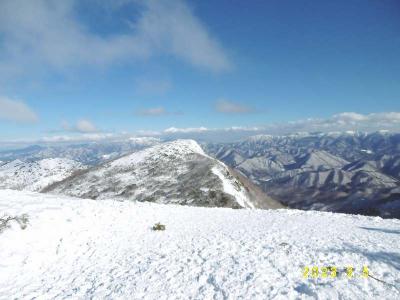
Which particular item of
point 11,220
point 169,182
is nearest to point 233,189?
point 169,182

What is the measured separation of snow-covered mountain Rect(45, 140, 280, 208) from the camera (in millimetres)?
63594

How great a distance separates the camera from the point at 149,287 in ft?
49.0

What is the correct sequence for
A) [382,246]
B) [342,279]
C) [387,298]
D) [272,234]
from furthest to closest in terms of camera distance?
[272,234] → [382,246] → [342,279] → [387,298]

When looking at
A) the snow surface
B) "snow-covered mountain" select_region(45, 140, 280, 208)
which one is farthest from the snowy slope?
the snow surface

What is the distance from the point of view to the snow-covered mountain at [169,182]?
209 feet

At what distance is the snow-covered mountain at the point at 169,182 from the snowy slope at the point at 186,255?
3309cm

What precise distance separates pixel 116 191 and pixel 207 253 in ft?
188

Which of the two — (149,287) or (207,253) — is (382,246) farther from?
(149,287)

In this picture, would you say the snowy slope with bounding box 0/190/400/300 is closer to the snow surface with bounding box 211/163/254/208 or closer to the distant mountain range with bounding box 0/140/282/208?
the distant mountain range with bounding box 0/140/282/208

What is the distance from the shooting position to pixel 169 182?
72.2m

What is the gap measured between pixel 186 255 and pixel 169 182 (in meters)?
53.8

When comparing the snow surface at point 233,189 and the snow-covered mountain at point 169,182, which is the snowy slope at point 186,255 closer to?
the snow-covered mountain at point 169,182

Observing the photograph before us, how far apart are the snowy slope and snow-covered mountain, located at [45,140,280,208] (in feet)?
109

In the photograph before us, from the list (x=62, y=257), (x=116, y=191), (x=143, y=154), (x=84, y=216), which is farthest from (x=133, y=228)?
(x=143, y=154)
